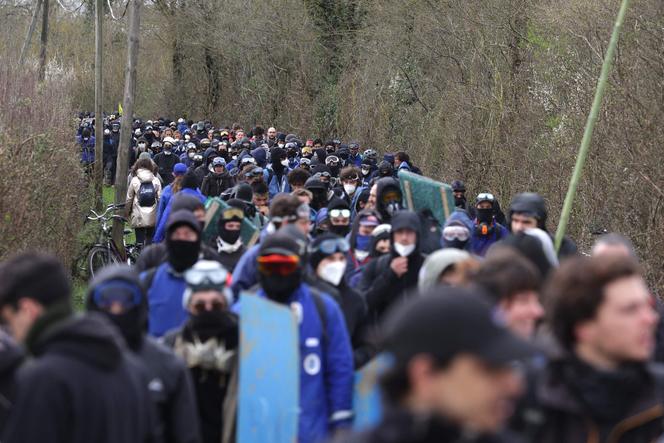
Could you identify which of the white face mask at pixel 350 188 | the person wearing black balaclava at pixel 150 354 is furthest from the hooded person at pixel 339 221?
the person wearing black balaclava at pixel 150 354

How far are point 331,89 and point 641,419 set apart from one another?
107 ft

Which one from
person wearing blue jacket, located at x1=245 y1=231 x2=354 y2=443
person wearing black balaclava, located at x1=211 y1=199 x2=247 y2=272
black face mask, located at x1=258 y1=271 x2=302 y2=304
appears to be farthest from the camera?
person wearing black balaclava, located at x1=211 y1=199 x2=247 y2=272

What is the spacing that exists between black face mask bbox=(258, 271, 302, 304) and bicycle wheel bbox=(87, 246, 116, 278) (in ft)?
32.7

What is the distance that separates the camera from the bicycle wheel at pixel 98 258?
1594 cm

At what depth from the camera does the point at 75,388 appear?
3.98 metres

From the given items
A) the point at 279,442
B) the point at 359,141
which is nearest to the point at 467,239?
the point at 279,442

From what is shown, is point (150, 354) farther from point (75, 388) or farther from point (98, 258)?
point (98, 258)

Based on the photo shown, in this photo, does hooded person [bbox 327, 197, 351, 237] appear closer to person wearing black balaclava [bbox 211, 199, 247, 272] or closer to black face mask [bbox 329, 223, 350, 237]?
black face mask [bbox 329, 223, 350, 237]

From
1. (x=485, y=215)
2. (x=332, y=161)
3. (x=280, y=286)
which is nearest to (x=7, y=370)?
(x=280, y=286)

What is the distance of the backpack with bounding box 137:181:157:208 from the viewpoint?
16.8 m

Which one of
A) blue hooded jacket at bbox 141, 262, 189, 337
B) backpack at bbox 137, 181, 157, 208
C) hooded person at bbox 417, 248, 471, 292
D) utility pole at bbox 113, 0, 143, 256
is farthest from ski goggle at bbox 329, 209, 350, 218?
utility pole at bbox 113, 0, 143, 256

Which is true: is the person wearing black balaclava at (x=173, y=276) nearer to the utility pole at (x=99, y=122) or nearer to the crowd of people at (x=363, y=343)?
the crowd of people at (x=363, y=343)

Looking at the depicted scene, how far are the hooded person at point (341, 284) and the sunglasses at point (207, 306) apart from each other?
1.24 m

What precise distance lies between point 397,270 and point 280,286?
5.78 feet
